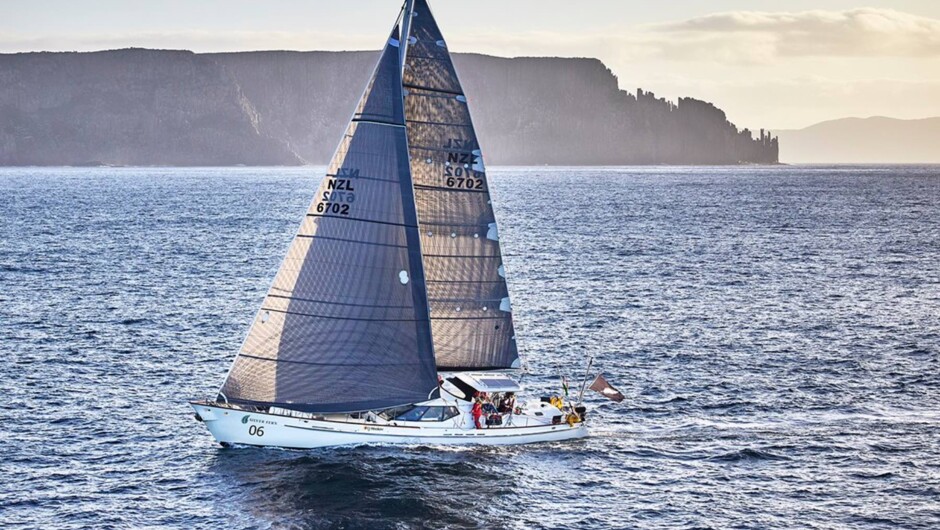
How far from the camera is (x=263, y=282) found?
82.8 metres

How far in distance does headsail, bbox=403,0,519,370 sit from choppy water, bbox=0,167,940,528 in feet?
13.7

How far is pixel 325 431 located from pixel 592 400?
43.3ft

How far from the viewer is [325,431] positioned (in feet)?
131

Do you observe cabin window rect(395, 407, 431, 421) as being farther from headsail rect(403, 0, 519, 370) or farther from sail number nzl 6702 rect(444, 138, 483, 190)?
sail number nzl 6702 rect(444, 138, 483, 190)

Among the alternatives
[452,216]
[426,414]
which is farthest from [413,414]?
[452,216]

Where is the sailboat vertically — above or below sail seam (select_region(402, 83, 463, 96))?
below

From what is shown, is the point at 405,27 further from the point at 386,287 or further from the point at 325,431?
the point at 325,431

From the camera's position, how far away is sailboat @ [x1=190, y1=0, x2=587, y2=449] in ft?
127

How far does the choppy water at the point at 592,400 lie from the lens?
118 feet

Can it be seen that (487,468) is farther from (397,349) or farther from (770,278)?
(770,278)

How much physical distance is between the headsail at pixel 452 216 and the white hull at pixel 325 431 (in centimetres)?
288

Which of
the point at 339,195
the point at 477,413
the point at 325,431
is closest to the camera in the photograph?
the point at 339,195

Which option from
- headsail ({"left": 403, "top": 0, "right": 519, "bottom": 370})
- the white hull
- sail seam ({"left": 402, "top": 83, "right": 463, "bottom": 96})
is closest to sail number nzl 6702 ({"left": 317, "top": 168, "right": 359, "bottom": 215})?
headsail ({"left": 403, "top": 0, "right": 519, "bottom": 370})

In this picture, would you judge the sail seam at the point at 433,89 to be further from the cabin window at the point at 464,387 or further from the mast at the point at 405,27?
the cabin window at the point at 464,387
